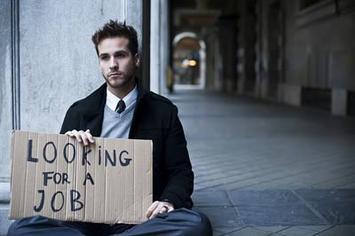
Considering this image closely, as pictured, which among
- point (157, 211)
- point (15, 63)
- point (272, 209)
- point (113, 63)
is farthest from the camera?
point (272, 209)

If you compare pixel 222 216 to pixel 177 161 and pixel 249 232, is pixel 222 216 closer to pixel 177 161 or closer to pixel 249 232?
pixel 249 232

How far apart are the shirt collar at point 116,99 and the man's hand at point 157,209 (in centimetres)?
55

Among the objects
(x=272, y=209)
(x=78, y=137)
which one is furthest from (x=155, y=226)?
(x=272, y=209)

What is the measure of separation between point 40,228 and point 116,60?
2.91 feet

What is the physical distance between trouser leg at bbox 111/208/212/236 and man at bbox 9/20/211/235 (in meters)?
0.09

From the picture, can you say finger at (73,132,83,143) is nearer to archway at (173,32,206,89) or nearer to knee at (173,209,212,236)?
knee at (173,209,212,236)

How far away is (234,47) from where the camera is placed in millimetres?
34969

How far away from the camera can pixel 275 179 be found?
5680 mm

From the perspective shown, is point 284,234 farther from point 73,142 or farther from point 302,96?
point 302,96

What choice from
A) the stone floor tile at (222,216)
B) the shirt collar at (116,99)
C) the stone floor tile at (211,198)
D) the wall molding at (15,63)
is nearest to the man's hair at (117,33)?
the shirt collar at (116,99)

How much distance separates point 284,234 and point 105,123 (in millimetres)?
1713

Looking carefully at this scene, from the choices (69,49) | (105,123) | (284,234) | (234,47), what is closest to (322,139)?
(284,234)

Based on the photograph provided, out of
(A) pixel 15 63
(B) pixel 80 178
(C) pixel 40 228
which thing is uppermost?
(A) pixel 15 63

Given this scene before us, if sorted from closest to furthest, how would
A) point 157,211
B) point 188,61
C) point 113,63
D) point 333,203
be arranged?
point 157,211 < point 113,63 < point 333,203 < point 188,61
